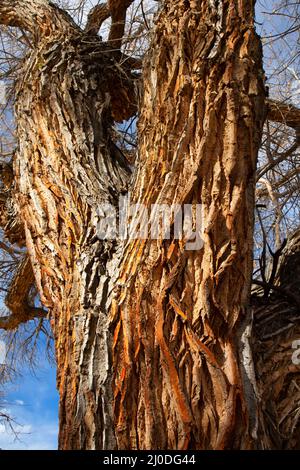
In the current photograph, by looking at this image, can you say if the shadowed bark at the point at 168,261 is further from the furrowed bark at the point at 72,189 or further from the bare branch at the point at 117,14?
the bare branch at the point at 117,14

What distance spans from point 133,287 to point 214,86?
2.52 ft

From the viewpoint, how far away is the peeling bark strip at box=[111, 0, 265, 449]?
1.60 metres

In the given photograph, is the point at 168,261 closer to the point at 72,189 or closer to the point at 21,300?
the point at 72,189

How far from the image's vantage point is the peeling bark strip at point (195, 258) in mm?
1604

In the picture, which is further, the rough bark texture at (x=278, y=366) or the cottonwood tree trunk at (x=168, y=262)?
the rough bark texture at (x=278, y=366)

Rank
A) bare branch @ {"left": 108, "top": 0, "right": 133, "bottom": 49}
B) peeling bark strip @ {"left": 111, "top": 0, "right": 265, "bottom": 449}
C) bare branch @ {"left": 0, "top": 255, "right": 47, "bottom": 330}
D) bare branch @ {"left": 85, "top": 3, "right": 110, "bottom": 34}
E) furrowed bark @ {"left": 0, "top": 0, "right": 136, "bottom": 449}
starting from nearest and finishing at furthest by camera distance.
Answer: peeling bark strip @ {"left": 111, "top": 0, "right": 265, "bottom": 449} → furrowed bark @ {"left": 0, "top": 0, "right": 136, "bottom": 449} → bare branch @ {"left": 108, "top": 0, "right": 133, "bottom": 49} → bare branch @ {"left": 85, "top": 3, "right": 110, "bottom": 34} → bare branch @ {"left": 0, "top": 255, "right": 47, "bottom": 330}

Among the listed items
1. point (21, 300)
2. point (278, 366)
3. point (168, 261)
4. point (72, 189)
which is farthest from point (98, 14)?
point (278, 366)

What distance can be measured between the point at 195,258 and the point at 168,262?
0.30 feet

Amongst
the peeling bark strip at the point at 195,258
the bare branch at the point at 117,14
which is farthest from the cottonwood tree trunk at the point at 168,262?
the bare branch at the point at 117,14

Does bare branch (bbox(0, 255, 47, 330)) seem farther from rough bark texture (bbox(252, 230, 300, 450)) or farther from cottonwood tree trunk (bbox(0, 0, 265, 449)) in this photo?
rough bark texture (bbox(252, 230, 300, 450))

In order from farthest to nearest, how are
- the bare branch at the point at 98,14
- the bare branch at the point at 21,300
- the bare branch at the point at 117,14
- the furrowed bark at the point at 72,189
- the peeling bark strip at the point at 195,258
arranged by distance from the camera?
1. the bare branch at the point at 21,300
2. the bare branch at the point at 98,14
3. the bare branch at the point at 117,14
4. the furrowed bark at the point at 72,189
5. the peeling bark strip at the point at 195,258

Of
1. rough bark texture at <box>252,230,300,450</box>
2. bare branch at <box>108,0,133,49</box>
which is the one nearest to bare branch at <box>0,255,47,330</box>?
bare branch at <box>108,0,133,49</box>
